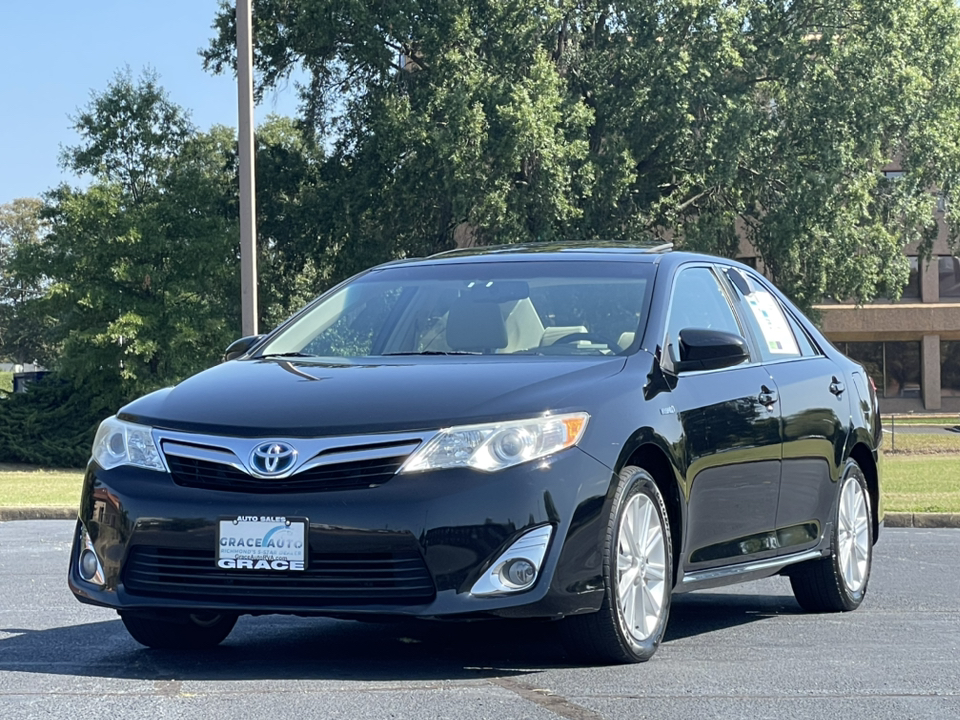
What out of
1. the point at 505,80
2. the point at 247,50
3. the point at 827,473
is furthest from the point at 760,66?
the point at 827,473

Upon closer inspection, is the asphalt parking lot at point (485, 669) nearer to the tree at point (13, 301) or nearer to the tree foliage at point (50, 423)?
the tree foliage at point (50, 423)

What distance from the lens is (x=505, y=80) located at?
29.3 metres

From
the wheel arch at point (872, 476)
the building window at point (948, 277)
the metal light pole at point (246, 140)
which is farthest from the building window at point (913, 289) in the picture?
the wheel arch at point (872, 476)

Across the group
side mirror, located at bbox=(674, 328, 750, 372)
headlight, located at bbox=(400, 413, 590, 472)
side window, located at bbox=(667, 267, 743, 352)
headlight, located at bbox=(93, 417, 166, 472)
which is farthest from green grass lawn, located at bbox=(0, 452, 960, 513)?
headlight, located at bbox=(93, 417, 166, 472)

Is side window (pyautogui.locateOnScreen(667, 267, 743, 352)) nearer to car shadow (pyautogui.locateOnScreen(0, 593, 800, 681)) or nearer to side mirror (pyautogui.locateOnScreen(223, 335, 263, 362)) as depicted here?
car shadow (pyautogui.locateOnScreen(0, 593, 800, 681))

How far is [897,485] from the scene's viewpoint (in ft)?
68.2

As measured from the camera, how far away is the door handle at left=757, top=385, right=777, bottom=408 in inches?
273

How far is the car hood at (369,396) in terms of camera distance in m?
5.38

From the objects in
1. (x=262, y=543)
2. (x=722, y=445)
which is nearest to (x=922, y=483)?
(x=722, y=445)

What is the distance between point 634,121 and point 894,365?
113 feet

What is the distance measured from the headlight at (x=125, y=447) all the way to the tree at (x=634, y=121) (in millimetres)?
22876

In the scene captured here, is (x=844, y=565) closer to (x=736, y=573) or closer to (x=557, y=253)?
(x=736, y=573)

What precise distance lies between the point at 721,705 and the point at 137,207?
28921 millimetres

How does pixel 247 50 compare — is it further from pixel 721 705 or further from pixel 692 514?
pixel 721 705
